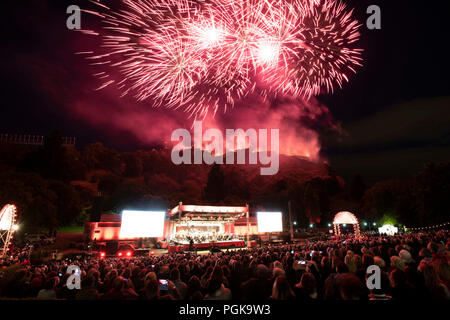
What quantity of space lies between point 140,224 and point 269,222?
727 inches

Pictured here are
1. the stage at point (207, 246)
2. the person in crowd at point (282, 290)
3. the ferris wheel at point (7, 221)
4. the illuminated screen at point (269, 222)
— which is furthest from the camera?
the illuminated screen at point (269, 222)

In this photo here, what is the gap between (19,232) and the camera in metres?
28.0

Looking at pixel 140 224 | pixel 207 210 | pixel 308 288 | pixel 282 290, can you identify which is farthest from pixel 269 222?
pixel 282 290

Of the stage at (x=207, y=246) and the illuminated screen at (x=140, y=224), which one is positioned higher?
the illuminated screen at (x=140, y=224)

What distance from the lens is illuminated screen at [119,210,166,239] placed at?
23.9m

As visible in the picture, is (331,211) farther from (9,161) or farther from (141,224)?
(9,161)

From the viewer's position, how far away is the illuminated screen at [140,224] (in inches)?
940

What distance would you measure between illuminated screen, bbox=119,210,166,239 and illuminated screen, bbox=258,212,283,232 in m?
14.4

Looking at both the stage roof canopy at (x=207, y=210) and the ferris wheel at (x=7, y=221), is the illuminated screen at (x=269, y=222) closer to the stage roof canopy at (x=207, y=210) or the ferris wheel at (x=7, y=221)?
the stage roof canopy at (x=207, y=210)

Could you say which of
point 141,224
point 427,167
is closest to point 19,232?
point 141,224

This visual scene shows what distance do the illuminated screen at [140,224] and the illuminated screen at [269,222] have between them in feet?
47.4

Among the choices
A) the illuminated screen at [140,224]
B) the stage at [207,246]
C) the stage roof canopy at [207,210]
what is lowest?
the stage at [207,246]

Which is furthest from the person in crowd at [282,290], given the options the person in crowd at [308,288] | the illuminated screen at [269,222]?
the illuminated screen at [269,222]
